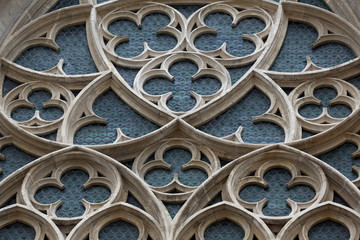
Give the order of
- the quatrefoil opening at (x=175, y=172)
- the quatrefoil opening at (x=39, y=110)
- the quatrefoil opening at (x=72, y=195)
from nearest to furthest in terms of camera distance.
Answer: the quatrefoil opening at (x=72, y=195) → the quatrefoil opening at (x=175, y=172) → the quatrefoil opening at (x=39, y=110)

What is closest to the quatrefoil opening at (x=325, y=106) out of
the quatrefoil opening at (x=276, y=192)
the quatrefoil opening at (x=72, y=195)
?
the quatrefoil opening at (x=276, y=192)

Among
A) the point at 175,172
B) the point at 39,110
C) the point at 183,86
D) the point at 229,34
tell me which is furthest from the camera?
the point at 229,34

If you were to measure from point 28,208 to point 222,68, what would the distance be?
4.06 m

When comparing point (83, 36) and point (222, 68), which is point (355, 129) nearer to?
point (222, 68)

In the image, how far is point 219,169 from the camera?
23.5m

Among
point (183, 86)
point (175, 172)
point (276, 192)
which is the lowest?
point (276, 192)

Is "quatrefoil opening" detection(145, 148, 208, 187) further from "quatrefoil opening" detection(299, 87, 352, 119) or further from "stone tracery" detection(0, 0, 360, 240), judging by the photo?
"quatrefoil opening" detection(299, 87, 352, 119)

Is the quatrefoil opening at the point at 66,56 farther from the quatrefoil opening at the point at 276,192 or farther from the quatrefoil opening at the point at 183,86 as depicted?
the quatrefoil opening at the point at 276,192

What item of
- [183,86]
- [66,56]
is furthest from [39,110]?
[183,86]

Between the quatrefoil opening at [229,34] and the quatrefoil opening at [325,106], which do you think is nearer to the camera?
the quatrefoil opening at [325,106]

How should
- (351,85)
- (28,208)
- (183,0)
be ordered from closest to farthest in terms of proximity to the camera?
(28,208) → (351,85) → (183,0)

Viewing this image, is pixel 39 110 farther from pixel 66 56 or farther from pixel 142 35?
pixel 142 35

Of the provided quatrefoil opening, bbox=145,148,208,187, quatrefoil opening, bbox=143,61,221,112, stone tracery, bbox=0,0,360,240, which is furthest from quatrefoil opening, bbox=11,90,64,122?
quatrefoil opening, bbox=145,148,208,187

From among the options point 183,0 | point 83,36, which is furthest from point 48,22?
point 183,0
